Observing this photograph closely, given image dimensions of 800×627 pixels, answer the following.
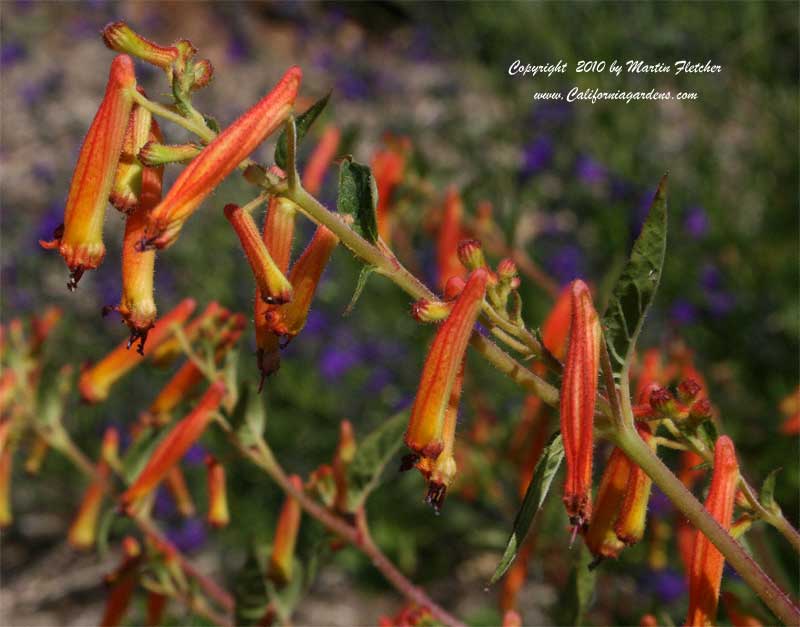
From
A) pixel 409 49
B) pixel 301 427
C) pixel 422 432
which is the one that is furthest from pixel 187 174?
pixel 409 49

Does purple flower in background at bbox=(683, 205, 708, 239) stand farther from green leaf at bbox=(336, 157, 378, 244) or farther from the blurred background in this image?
green leaf at bbox=(336, 157, 378, 244)

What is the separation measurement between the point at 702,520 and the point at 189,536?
4.01m

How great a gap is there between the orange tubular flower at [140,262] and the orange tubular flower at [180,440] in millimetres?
661

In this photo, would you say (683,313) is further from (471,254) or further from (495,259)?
(471,254)

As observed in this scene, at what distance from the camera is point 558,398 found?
150 cm

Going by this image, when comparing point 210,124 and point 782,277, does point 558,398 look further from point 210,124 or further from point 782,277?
point 782,277

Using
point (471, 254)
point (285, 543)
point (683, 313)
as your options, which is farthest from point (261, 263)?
point (683, 313)

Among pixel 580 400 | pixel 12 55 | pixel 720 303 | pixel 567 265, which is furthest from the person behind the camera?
pixel 12 55

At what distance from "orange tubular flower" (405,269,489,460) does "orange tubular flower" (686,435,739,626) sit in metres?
0.44

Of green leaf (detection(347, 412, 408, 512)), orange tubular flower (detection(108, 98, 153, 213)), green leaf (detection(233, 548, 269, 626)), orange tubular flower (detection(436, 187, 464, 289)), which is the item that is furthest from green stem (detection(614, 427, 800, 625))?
orange tubular flower (detection(436, 187, 464, 289))

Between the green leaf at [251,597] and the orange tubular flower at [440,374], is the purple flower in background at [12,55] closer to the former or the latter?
the green leaf at [251,597]

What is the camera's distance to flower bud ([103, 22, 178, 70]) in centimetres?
151

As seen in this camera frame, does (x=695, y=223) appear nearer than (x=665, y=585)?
No

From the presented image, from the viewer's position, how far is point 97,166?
4.80 feet
